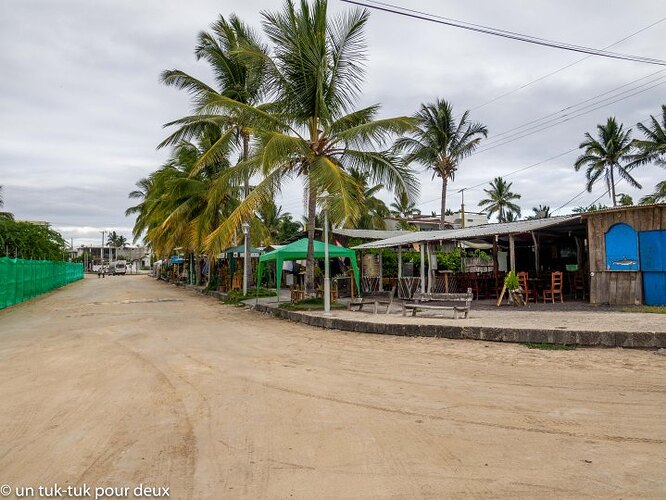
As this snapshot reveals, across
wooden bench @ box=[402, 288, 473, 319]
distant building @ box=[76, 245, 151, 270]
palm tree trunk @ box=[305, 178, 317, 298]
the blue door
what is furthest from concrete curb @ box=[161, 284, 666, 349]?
distant building @ box=[76, 245, 151, 270]

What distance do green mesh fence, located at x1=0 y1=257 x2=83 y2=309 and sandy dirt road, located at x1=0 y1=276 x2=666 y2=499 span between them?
38.0ft

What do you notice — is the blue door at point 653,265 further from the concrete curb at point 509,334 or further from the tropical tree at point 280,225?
the tropical tree at point 280,225

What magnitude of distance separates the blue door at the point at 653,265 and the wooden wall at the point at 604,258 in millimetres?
141

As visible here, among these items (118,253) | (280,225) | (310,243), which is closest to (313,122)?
(310,243)

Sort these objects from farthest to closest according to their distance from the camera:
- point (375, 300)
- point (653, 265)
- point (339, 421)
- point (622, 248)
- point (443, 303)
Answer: point (443, 303) < point (375, 300) < point (622, 248) < point (653, 265) < point (339, 421)

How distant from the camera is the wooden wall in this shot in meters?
13.0

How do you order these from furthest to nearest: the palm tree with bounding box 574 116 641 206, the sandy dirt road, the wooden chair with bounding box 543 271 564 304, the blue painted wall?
1. the palm tree with bounding box 574 116 641 206
2. the wooden chair with bounding box 543 271 564 304
3. the blue painted wall
4. the sandy dirt road

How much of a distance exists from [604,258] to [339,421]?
11.9m

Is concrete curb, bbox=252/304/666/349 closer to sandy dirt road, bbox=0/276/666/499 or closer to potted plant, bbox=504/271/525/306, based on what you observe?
sandy dirt road, bbox=0/276/666/499

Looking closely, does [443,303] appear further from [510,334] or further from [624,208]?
[510,334]

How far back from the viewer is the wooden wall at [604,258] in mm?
13008

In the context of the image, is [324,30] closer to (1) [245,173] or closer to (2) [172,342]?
(1) [245,173]

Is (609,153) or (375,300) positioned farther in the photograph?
(609,153)

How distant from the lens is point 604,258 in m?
13.8
